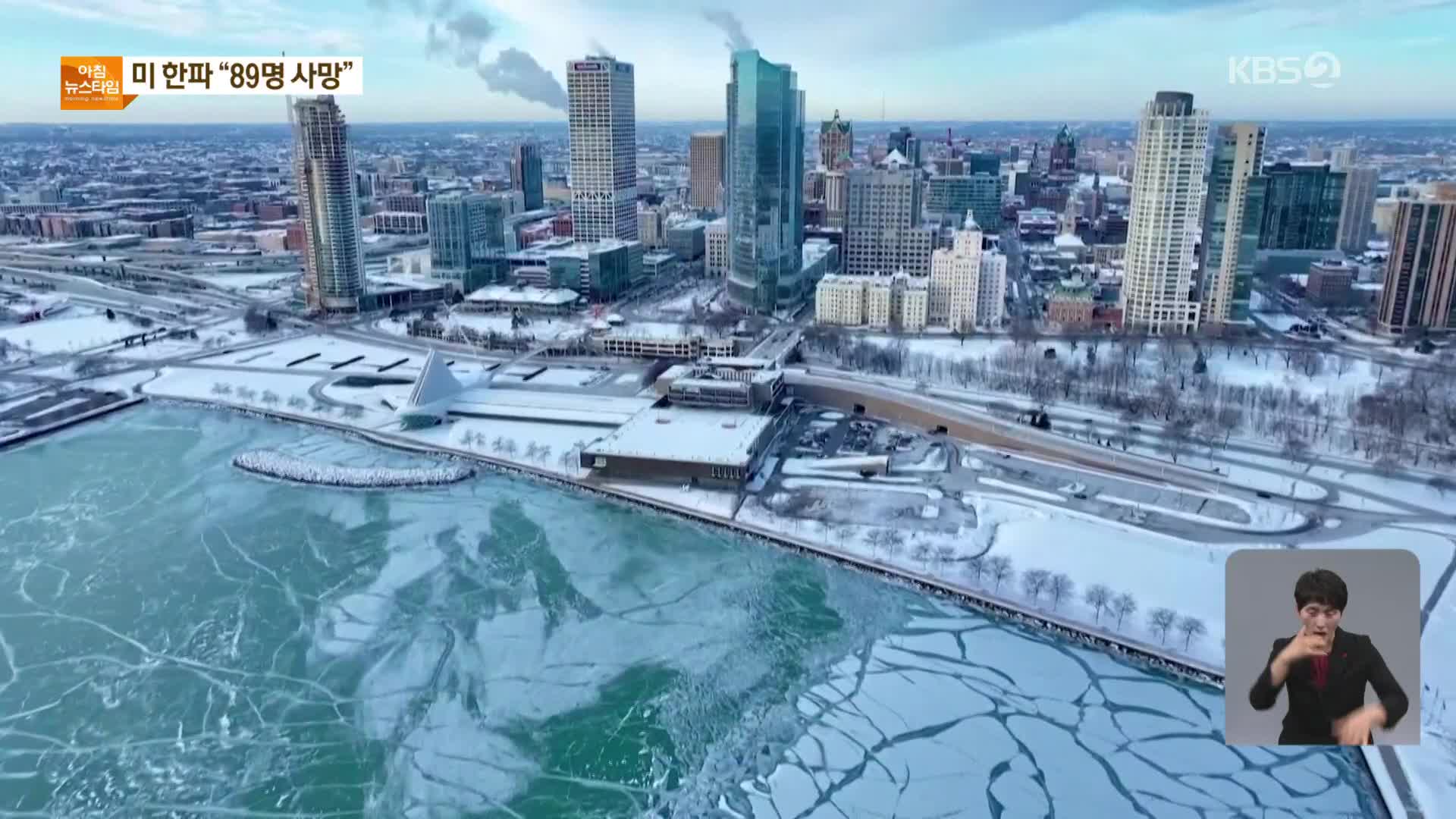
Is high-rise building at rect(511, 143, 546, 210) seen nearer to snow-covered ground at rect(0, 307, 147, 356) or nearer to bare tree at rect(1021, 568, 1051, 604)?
snow-covered ground at rect(0, 307, 147, 356)

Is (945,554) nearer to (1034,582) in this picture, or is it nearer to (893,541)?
(893,541)

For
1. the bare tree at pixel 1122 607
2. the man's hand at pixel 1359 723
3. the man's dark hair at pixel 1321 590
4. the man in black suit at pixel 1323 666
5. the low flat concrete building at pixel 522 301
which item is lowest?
the bare tree at pixel 1122 607

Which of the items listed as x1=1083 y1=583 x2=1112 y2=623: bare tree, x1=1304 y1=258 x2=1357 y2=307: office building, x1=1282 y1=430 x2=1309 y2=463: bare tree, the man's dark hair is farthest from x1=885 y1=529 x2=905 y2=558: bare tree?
x1=1304 y1=258 x2=1357 y2=307: office building

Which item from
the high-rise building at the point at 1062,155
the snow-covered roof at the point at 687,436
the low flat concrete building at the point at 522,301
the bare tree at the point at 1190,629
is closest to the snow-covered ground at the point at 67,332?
the low flat concrete building at the point at 522,301

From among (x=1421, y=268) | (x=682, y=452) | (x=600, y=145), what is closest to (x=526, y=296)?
(x=600, y=145)

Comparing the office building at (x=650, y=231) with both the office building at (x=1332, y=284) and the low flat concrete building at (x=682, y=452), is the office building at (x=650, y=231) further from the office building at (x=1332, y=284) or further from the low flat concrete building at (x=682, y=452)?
the low flat concrete building at (x=682, y=452)
